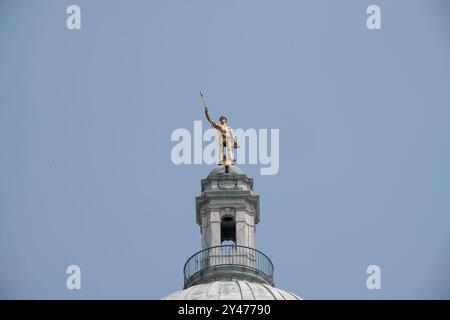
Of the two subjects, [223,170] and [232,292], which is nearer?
[232,292]

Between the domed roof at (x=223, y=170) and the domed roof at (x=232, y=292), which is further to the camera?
the domed roof at (x=223, y=170)

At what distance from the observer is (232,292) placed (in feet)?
507

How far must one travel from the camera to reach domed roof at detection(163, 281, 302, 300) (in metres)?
153

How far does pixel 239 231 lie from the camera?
16412cm

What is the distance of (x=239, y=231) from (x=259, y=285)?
705 cm

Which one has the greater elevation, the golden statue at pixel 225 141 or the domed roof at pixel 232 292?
the golden statue at pixel 225 141

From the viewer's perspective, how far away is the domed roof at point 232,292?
153250 millimetres

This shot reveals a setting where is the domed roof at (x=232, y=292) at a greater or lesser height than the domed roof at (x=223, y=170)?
lesser

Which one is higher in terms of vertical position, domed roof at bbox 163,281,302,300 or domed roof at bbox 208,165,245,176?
domed roof at bbox 208,165,245,176

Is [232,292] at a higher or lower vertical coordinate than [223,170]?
lower
